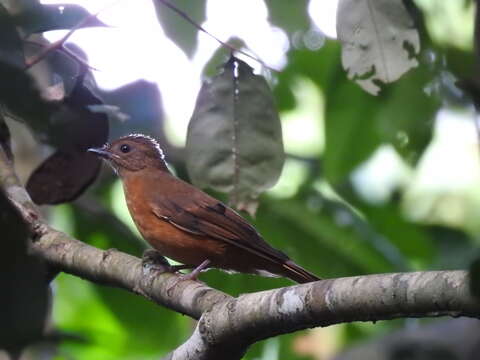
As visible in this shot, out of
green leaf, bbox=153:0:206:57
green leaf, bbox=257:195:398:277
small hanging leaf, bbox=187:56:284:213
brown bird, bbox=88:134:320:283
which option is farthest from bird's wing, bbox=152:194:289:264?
green leaf, bbox=257:195:398:277

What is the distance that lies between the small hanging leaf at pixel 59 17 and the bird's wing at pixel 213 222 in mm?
1396

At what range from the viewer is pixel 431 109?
→ 4641mm

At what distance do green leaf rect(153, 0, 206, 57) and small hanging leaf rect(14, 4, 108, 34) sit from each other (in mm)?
739

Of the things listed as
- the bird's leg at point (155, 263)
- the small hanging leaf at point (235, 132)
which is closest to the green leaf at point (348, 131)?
the small hanging leaf at point (235, 132)

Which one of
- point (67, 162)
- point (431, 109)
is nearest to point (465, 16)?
point (431, 109)

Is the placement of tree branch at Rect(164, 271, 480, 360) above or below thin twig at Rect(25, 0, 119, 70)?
below

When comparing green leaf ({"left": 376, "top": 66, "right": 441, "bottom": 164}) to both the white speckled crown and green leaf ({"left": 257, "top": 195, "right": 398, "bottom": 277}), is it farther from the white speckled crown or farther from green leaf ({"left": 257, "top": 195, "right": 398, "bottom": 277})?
the white speckled crown

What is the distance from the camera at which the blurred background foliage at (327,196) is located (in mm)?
4633

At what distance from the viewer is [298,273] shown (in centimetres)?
416

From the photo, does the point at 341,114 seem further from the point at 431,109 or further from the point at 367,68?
the point at 367,68

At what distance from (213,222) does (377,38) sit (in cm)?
135

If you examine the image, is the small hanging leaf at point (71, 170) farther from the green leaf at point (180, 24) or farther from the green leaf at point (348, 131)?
the green leaf at point (348, 131)

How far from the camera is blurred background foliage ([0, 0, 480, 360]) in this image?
182 inches

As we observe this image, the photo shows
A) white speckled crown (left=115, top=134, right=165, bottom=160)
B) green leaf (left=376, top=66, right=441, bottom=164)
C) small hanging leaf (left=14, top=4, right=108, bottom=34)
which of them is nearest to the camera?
small hanging leaf (left=14, top=4, right=108, bottom=34)
